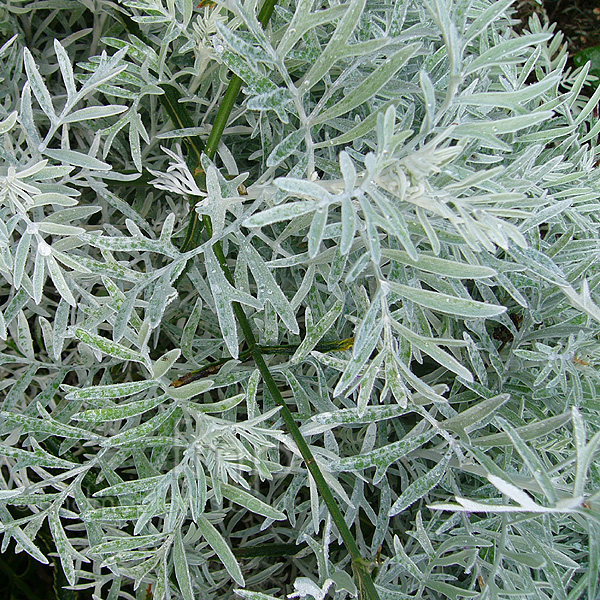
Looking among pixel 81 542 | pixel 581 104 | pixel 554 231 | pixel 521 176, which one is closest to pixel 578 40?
pixel 581 104

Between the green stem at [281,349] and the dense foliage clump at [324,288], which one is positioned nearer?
the dense foliage clump at [324,288]

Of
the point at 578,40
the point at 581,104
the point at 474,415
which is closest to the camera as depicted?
the point at 474,415

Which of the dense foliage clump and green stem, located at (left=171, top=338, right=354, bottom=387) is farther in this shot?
green stem, located at (left=171, top=338, right=354, bottom=387)

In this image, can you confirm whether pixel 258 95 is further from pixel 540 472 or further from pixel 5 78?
pixel 5 78

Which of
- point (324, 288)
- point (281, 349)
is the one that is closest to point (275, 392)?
point (281, 349)

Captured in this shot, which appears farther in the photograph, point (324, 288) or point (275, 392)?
point (324, 288)

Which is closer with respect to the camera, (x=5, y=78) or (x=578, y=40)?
(x=5, y=78)

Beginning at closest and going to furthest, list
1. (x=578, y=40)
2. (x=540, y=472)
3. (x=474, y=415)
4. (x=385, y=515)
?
(x=540, y=472) < (x=474, y=415) < (x=385, y=515) < (x=578, y=40)

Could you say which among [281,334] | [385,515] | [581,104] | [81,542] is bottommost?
[81,542]

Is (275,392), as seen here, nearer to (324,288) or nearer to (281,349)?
(281,349)

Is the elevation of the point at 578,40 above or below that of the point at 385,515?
above
